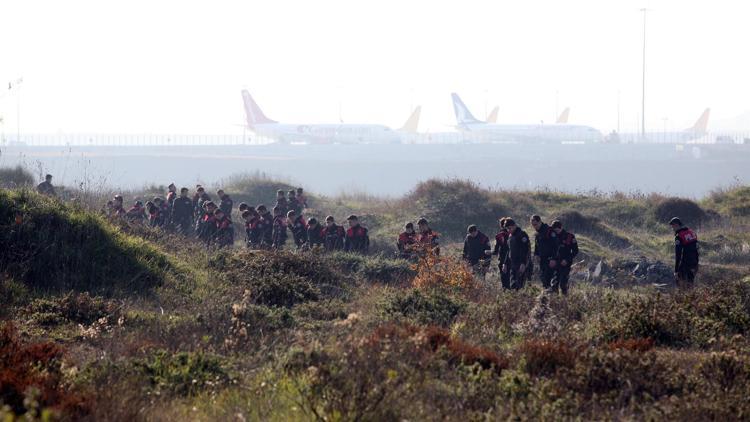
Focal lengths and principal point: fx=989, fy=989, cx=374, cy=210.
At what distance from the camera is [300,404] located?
6562 mm

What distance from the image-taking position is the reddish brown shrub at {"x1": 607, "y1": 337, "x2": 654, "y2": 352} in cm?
939

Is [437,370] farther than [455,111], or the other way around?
[455,111]

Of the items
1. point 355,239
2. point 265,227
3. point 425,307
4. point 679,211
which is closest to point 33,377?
point 425,307

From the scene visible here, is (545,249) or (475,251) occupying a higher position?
(545,249)

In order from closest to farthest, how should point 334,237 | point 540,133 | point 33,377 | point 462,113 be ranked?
point 33,377 < point 334,237 < point 540,133 < point 462,113

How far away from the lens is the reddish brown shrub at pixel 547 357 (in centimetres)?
855

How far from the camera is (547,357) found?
28.5 feet

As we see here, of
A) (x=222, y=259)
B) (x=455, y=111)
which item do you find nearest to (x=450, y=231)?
(x=222, y=259)

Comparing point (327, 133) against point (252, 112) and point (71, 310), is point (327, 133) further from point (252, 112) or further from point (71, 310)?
point (71, 310)

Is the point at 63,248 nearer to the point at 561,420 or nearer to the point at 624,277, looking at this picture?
the point at 561,420

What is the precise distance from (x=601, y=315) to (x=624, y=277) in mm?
8997

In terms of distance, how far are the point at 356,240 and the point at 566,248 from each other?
535cm

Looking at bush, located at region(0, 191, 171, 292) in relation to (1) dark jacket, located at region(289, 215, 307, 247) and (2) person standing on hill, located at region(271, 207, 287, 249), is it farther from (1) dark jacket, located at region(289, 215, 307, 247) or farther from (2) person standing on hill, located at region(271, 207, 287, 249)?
(2) person standing on hill, located at region(271, 207, 287, 249)

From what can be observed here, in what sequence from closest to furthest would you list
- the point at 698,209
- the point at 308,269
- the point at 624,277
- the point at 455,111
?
1. the point at 308,269
2. the point at 624,277
3. the point at 698,209
4. the point at 455,111
